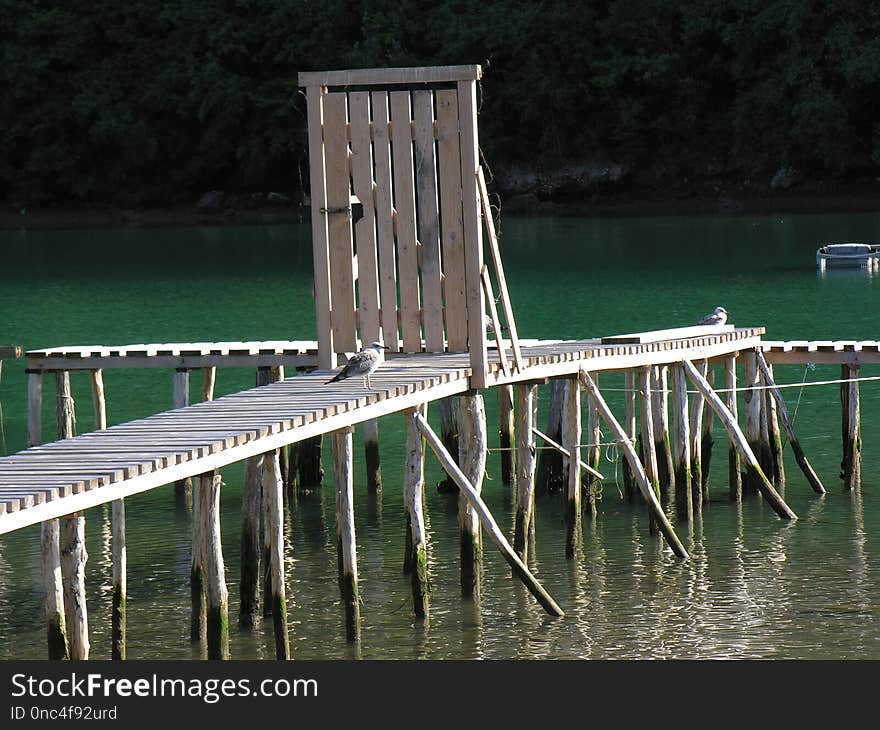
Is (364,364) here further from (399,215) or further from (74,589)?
(74,589)

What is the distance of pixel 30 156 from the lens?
65.9 m

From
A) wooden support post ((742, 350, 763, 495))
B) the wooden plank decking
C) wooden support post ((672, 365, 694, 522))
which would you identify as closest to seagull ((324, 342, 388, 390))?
the wooden plank decking

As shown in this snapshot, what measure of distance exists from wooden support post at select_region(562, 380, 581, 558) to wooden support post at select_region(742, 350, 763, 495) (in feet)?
8.40

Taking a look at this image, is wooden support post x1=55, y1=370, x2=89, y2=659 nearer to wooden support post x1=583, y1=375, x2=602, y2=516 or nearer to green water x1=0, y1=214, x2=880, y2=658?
green water x1=0, y1=214, x2=880, y2=658

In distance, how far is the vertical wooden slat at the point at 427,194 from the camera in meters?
13.6

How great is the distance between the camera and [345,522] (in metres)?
12.5

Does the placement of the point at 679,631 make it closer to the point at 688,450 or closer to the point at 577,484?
the point at 577,484

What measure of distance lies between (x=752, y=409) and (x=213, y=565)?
24.4 feet

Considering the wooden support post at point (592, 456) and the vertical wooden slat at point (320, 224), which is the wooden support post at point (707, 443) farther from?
the vertical wooden slat at point (320, 224)

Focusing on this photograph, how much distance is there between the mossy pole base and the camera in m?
13.7

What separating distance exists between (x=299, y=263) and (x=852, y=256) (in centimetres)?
1548

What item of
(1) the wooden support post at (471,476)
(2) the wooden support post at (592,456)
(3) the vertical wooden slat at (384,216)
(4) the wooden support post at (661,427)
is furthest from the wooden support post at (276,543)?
(4) the wooden support post at (661,427)

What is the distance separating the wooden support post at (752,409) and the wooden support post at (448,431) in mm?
2913
